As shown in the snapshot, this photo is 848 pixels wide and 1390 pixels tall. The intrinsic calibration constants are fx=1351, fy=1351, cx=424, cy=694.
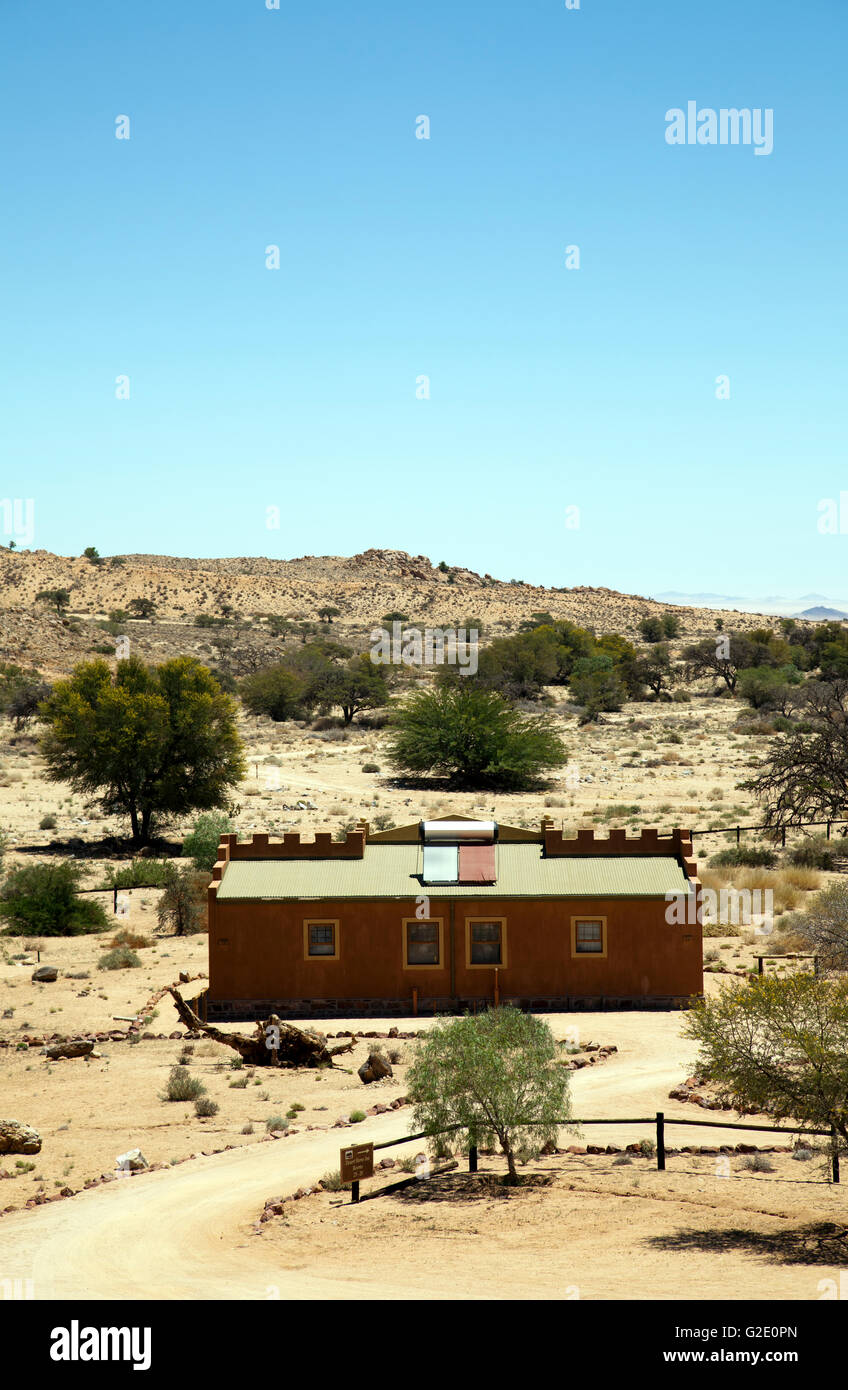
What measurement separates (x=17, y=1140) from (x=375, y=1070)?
606 centimetres

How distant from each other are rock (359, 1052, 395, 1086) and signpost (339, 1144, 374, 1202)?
19.5 feet

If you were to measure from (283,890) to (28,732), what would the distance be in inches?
1850

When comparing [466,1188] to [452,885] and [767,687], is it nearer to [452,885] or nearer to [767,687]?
[452,885]

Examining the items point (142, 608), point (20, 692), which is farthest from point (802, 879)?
point (142, 608)

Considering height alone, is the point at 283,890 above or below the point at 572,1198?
above

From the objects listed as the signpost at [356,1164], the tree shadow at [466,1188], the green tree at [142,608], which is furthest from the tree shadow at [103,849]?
the green tree at [142,608]

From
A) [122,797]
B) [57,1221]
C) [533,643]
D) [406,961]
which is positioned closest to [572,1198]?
[57,1221]

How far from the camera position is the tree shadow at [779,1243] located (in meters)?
13.7

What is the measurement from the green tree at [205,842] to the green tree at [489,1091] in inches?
849

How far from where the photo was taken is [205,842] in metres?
41.4
